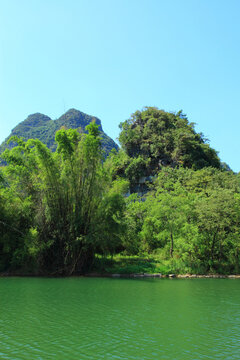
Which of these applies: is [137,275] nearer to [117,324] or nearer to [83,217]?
[83,217]

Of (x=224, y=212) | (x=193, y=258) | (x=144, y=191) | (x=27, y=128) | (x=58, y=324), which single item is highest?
(x=27, y=128)

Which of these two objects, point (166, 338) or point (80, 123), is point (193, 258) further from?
point (80, 123)

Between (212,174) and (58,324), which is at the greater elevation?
(212,174)

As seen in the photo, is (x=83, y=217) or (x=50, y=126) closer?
(x=83, y=217)

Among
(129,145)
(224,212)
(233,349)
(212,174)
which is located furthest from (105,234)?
(129,145)

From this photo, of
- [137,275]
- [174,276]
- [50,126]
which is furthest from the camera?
[50,126]

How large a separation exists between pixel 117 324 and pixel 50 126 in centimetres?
7474

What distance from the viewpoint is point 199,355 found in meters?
6.07

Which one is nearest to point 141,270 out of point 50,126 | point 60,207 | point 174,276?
point 174,276

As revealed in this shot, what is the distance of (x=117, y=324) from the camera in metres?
8.31

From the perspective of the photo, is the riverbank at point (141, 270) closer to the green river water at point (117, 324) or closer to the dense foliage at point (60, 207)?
the dense foliage at point (60, 207)

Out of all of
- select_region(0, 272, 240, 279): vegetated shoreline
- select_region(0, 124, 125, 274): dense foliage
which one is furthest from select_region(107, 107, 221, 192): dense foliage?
select_region(0, 272, 240, 279): vegetated shoreline

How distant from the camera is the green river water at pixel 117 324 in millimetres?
6168

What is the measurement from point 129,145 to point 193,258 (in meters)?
21.7
